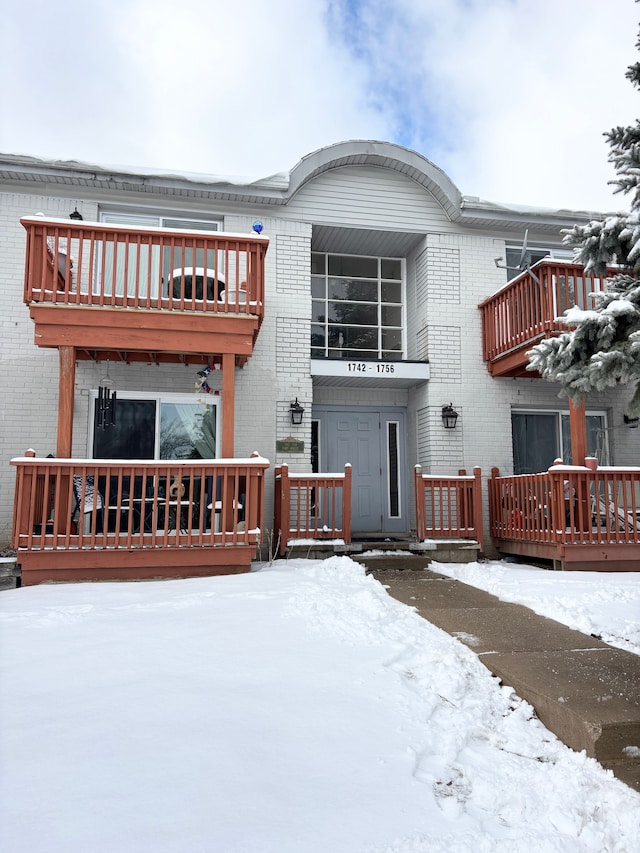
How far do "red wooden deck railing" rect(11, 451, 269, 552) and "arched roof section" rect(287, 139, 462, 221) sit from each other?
4841mm

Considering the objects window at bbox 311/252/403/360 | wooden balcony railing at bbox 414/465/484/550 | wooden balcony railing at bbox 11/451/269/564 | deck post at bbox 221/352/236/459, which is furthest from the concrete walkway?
window at bbox 311/252/403/360

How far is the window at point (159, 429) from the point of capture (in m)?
7.90

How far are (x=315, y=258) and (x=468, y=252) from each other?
8.81ft

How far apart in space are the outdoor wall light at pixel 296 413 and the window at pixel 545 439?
3592 mm

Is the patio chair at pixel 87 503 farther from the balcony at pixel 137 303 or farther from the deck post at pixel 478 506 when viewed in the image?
the deck post at pixel 478 506

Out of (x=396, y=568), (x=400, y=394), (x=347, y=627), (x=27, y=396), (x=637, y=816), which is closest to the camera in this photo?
(x=637, y=816)

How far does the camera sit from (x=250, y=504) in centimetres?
649

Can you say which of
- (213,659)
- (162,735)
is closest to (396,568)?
(213,659)

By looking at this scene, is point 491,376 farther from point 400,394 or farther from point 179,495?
point 179,495

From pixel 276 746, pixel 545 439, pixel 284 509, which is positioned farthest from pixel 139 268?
pixel 545 439

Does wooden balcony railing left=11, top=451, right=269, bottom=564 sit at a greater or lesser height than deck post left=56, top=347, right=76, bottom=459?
lesser

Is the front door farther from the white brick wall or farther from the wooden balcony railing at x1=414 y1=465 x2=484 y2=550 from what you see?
the wooden balcony railing at x1=414 y1=465 x2=484 y2=550

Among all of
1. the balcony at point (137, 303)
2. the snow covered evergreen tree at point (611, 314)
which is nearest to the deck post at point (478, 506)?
the balcony at point (137, 303)

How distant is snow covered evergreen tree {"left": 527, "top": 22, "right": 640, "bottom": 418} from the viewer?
3105mm
